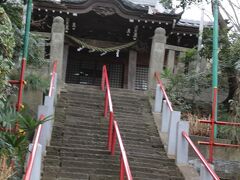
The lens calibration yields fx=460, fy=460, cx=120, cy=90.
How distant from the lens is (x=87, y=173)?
924 cm

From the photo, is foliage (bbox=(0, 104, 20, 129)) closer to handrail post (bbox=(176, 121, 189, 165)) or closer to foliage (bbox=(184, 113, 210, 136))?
handrail post (bbox=(176, 121, 189, 165))

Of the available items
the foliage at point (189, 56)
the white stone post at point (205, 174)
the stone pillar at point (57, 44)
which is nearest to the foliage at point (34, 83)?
the stone pillar at point (57, 44)

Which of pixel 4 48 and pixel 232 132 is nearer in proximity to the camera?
pixel 4 48

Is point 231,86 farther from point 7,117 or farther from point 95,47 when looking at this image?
point 7,117

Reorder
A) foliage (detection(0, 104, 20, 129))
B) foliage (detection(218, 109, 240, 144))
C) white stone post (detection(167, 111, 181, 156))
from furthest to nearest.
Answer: foliage (detection(218, 109, 240, 144))
white stone post (detection(167, 111, 181, 156))
foliage (detection(0, 104, 20, 129))

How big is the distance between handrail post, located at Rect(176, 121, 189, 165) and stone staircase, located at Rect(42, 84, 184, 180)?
0.22 m

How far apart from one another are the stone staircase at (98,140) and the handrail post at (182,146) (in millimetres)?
215

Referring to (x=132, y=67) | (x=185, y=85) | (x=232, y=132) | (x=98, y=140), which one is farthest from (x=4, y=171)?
(x=132, y=67)

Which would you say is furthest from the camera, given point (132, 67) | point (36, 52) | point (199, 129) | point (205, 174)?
point (132, 67)

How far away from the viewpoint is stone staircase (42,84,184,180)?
9398 mm

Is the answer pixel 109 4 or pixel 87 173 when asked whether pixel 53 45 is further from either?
pixel 87 173

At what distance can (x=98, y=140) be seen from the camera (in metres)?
11.1

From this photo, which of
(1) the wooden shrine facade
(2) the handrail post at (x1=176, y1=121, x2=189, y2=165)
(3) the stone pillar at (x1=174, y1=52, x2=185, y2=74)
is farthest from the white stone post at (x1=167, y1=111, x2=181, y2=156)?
(1) the wooden shrine facade

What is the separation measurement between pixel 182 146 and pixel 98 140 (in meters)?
2.09
